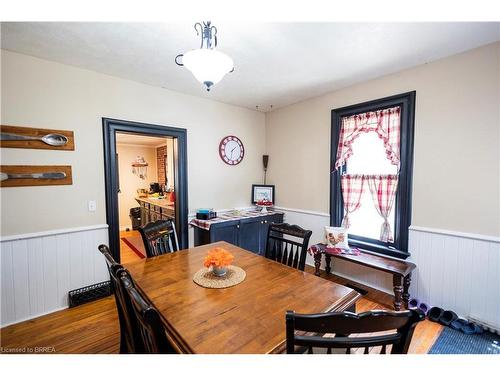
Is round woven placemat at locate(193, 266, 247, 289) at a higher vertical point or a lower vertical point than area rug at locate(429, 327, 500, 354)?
higher

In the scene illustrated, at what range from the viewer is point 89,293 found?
2473 mm

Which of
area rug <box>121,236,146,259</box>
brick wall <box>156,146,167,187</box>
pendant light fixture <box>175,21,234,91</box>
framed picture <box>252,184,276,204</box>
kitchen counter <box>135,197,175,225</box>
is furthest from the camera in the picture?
brick wall <box>156,146,167,187</box>

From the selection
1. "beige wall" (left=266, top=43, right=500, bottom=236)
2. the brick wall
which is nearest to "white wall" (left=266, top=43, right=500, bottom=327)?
"beige wall" (left=266, top=43, right=500, bottom=236)

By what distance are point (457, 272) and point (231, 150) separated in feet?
10.1

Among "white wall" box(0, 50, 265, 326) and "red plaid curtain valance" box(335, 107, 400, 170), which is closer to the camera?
"white wall" box(0, 50, 265, 326)

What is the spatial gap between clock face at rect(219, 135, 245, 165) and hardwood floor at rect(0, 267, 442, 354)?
2.40 meters

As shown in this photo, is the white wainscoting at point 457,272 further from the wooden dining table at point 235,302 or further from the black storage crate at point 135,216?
the black storage crate at point 135,216

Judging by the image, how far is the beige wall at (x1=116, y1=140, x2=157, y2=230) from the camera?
231 inches

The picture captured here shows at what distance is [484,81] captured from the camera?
1967 mm

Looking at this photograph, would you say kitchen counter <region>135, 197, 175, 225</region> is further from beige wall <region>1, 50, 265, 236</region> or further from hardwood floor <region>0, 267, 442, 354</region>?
hardwood floor <region>0, 267, 442, 354</region>

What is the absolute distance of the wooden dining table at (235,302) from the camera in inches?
36.9

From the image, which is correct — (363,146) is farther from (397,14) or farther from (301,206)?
(397,14)

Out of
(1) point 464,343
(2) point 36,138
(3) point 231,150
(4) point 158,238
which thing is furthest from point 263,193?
(2) point 36,138

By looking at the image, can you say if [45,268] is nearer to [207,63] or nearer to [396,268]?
[207,63]
